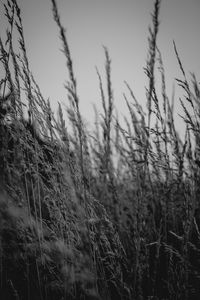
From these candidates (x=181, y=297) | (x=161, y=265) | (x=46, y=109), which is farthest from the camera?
(x=161, y=265)

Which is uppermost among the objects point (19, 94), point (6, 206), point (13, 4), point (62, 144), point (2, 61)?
point (13, 4)

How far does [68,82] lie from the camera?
925mm

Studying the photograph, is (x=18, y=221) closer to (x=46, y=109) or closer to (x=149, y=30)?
(x=46, y=109)

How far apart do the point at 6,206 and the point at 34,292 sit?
0.50 m

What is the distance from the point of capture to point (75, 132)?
159 cm

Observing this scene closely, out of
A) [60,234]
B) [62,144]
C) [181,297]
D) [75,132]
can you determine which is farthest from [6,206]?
[181,297]

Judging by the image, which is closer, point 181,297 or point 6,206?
point 181,297

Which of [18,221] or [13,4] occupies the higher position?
[13,4]

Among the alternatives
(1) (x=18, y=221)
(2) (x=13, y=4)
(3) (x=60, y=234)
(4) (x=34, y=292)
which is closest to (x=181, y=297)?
(3) (x=60, y=234)

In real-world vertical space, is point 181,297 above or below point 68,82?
below

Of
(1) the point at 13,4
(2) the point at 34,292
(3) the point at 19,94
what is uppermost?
(1) the point at 13,4

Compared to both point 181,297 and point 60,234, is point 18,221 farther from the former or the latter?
point 181,297

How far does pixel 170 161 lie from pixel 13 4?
46.6 inches

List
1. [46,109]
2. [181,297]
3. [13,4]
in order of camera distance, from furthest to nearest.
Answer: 1. [46,109]
2. [13,4]
3. [181,297]
